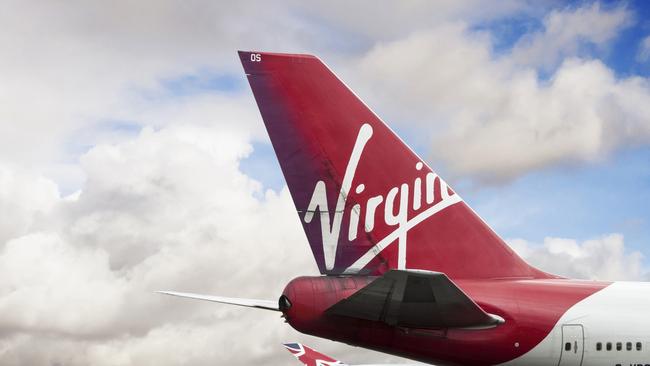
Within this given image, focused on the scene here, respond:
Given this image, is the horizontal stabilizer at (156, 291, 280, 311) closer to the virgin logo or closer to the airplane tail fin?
the virgin logo

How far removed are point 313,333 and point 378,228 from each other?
3153 millimetres

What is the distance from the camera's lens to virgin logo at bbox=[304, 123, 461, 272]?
712 inches

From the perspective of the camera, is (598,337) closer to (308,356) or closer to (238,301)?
(238,301)

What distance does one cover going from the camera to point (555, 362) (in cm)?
1789

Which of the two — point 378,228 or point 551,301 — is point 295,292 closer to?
point 378,228

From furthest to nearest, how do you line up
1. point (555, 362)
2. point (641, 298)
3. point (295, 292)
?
1. point (641, 298)
2. point (555, 362)
3. point (295, 292)

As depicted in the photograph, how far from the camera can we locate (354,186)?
18250 mm

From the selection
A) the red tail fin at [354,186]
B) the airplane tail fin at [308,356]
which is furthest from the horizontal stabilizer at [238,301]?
the airplane tail fin at [308,356]

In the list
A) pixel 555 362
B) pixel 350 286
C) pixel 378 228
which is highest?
pixel 378 228

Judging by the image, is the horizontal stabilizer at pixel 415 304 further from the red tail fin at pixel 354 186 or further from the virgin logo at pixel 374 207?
the virgin logo at pixel 374 207

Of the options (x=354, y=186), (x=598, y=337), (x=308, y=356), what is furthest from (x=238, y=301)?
(x=308, y=356)

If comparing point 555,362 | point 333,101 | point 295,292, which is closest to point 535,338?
point 555,362

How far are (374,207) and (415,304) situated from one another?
3460 millimetres

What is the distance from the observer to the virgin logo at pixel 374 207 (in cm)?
1809
